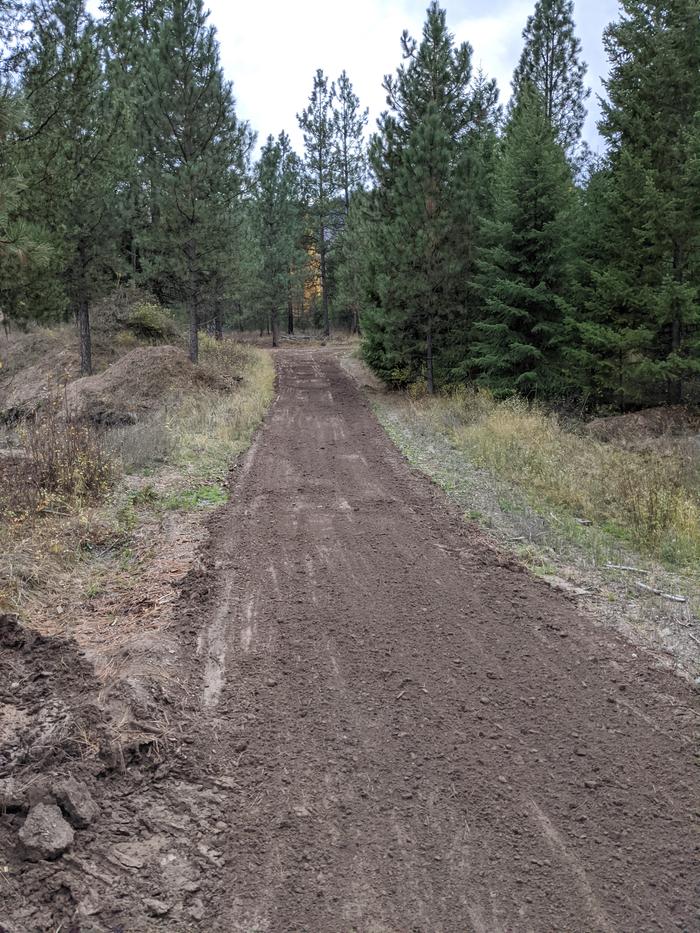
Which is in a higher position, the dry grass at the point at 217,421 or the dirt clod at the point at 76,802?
the dry grass at the point at 217,421

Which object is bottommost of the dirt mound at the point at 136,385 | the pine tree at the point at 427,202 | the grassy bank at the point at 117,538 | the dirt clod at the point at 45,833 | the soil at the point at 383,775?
the soil at the point at 383,775

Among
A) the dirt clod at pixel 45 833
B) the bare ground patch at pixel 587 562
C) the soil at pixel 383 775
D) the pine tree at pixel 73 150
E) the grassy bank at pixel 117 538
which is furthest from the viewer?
the pine tree at pixel 73 150

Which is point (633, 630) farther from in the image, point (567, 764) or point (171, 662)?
point (171, 662)

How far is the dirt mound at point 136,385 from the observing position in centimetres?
1397

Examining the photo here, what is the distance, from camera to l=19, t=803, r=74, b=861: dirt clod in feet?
8.86

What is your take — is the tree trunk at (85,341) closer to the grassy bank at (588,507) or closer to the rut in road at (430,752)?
the grassy bank at (588,507)

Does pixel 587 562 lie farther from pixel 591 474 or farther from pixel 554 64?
pixel 554 64

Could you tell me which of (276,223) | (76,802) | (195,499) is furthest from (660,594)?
(276,223)

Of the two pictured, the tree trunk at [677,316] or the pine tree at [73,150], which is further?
the tree trunk at [677,316]

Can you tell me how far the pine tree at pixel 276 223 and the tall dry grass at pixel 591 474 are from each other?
81.6 ft

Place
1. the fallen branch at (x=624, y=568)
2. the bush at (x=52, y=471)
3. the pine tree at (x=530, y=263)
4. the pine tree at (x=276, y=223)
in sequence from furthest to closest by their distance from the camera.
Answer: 1. the pine tree at (x=276, y=223)
2. the pine tree at (x=530, y=263)
3. the bush at (x=52, y=471)
4. the fallen branch at (x=624, y=568)

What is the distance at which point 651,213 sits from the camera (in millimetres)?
13328

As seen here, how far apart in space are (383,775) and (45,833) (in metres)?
1.62

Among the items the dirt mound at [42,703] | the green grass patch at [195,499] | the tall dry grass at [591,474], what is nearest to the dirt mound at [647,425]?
the tall dry grass at [591,474]
